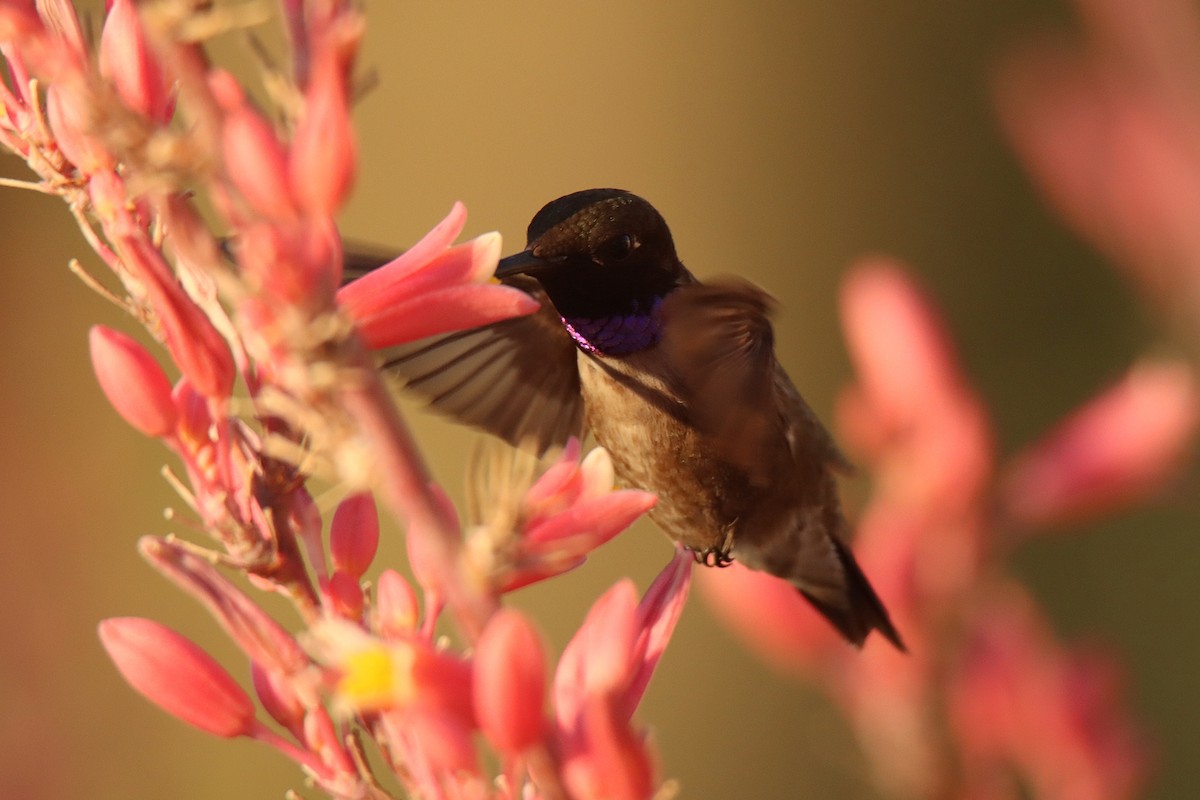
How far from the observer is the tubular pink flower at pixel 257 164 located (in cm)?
73

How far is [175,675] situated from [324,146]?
0.39m

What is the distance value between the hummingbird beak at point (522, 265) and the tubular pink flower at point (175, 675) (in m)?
0.54

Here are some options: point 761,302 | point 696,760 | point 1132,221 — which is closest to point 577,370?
point 761,302

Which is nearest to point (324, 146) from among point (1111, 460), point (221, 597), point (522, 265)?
point (221, 597)

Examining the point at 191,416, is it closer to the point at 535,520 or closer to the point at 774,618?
the point at 535,520

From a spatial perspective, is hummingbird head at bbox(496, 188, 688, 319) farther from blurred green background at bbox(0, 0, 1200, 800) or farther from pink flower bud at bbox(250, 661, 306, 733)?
blurred green background at bbox(0, 0, 1200, 800)

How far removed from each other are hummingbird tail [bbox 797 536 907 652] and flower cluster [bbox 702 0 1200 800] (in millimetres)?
19

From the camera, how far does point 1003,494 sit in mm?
1700

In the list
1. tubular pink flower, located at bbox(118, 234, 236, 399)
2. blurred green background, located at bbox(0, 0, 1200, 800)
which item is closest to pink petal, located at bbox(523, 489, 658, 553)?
tubular pink flower, located at bbox(118, 234, 236, 399)

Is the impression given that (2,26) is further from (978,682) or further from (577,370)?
(978,682)

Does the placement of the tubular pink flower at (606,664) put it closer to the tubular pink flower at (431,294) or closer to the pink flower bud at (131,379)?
the tubular pink flower at (431,294)

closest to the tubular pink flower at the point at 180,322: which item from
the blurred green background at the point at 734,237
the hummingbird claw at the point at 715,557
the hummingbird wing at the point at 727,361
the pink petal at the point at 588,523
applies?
the pink petal at the point at 588,523

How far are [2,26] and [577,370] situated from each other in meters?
0.93

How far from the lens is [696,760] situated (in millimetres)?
4305
